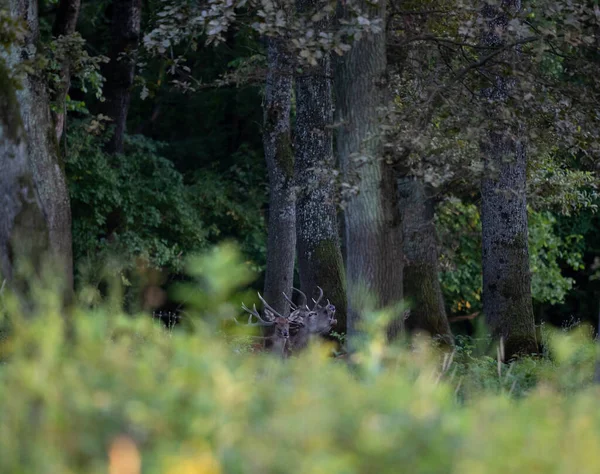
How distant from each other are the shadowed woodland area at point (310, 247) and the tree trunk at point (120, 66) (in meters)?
0.09

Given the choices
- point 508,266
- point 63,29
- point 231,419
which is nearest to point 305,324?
point 508,266

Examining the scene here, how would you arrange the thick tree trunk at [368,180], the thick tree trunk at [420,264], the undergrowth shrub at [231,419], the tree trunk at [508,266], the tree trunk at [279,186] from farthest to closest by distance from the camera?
1. the tree trunk at [279,186]
2. the thick tree trunk at [420,264]
3. the tree trunk at [508,266]
4. the thick tree trunk at [368,180]
5. the undergrowth shrub at [231,419]

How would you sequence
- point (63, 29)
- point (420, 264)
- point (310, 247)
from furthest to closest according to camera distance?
point (63, 29) → point (310, 247) → point (420, 264)

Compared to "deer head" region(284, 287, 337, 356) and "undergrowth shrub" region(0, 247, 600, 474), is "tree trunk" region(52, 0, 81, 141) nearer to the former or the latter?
"deer head" region(284, 287, 337, 356)

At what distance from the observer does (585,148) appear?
10.2 meters

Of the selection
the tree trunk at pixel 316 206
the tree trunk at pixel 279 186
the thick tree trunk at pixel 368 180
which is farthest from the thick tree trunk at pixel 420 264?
the thick tree trunk at pixel 368 180

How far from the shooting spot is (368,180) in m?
8.86

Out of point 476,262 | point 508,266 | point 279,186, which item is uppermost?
point 279,186

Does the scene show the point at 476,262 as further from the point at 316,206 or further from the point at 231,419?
the point at 231,419

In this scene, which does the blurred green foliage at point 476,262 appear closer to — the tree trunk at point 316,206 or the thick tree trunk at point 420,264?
the thick tree trunk at point 420,264

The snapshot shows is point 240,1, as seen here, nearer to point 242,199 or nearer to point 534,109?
point 534,109

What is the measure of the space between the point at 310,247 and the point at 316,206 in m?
0.65

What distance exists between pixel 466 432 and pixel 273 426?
66 centimetres

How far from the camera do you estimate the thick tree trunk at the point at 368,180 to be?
8.89 meters
